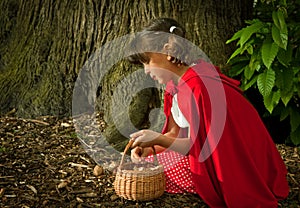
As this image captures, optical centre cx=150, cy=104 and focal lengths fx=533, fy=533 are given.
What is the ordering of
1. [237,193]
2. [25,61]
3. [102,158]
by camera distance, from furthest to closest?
[25,61], [102,158], [237,193]

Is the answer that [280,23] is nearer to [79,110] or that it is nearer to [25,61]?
[79,110]

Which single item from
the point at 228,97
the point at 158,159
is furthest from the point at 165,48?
the point at 158,159

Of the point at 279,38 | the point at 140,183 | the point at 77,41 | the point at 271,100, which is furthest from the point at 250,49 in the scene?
the point at 77,41

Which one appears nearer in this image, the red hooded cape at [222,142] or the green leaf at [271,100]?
the red hooded cape at [222,142]

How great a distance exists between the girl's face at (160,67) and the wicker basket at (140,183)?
43cm

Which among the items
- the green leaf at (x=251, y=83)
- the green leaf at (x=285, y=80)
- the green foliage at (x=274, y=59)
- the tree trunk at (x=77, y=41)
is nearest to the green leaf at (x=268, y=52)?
the green foliage at (x=274, y=59)

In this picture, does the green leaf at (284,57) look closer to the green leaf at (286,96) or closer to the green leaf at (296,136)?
the green leaf at (286,96)

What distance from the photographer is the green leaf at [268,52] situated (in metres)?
3.54

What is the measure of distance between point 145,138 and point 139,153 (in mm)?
340

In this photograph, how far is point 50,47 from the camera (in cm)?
469

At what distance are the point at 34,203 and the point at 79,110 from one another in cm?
148

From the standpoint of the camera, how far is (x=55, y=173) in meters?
3.64

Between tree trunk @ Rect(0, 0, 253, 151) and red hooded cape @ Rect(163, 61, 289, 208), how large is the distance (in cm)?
95

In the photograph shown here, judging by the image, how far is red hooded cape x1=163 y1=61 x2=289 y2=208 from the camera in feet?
10.3
